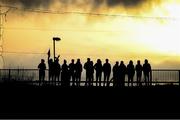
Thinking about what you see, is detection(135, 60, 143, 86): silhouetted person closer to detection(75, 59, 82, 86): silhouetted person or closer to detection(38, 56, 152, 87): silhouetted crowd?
detection(38, 56, 152, 87): silhouetted crowd

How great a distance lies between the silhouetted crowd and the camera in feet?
138

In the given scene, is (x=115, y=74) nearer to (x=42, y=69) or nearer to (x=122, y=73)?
(x=122, y=73)

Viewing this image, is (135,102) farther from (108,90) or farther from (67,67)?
(67,67)

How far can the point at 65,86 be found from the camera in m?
42.8

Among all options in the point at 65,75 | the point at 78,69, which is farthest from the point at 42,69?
the point at 78,69

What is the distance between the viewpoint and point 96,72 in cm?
4253

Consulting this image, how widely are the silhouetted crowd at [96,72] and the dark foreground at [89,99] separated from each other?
2.58 feet

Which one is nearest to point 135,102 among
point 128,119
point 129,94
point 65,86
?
point 129,94

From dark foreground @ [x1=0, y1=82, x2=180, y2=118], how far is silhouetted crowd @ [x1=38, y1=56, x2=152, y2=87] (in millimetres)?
786

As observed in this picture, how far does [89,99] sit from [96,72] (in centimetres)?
195

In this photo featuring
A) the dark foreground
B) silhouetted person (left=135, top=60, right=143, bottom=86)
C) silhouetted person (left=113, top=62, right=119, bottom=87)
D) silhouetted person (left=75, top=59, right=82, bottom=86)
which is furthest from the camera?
silhouetted person (left=113, top=62, right=119, bottom=87)

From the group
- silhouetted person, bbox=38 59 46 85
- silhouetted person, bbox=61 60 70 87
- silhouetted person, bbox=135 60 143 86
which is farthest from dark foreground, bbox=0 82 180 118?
silhouetted person, bbox=61 60 70 87

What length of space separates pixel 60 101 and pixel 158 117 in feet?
33.0

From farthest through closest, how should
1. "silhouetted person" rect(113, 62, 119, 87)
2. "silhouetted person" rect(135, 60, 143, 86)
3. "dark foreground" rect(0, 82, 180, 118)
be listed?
"silhouetted person" rect(113, 62, 119, 87), "silhouetted person" rect(135, 60, 143, 86), "dark foreground" rect(0, 82, 180, 118)
